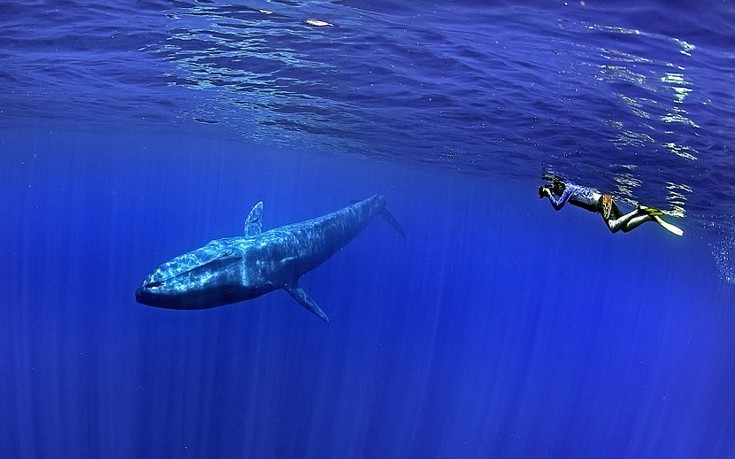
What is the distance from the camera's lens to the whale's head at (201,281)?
10602 millimetres

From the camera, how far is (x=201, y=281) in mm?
11258

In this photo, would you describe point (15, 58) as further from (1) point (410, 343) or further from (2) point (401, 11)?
(1) point (410, 343)

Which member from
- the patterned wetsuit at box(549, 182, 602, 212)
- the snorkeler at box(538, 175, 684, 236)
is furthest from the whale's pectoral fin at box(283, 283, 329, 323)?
the patterned wetsuit at box(549, 182, 602, 212)

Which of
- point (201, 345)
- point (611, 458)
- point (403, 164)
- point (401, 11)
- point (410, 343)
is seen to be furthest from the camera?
point (410, 343)

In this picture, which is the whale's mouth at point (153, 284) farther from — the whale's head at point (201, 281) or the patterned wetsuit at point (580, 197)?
the patterned wetsuit at point (580, 197)

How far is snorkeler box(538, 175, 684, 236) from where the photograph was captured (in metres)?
6.22

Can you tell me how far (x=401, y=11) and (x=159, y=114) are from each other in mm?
30380

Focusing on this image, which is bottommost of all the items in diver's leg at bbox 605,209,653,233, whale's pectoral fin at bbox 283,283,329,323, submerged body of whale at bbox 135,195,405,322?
whale's pectoral fin at bbox 283,283,329,323

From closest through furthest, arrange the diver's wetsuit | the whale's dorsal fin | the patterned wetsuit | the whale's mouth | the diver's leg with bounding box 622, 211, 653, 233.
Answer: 1. the diver's leg with bounding box 622, 211, 653, 233
2. the diver's wetsuit
3. the patterned wetsuit
4. the whale's mouth
5. the whale's dorsal fin

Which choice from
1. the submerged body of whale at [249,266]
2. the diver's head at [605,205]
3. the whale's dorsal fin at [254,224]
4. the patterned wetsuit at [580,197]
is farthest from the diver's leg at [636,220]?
the whale's dorsal fin at [254,224]

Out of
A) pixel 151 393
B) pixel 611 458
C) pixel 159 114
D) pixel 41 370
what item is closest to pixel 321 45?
pixel 151 393

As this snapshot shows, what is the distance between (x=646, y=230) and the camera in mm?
55344

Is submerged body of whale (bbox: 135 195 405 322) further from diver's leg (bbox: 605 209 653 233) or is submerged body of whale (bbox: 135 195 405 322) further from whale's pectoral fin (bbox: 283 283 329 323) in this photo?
diver's leg (bbox: 605 209 653 233)

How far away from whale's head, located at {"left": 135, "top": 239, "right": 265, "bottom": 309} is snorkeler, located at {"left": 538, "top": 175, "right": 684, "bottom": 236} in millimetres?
7699
